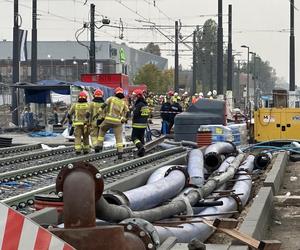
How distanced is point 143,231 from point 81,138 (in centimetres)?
1313

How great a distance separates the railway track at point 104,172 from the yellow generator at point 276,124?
194 inches

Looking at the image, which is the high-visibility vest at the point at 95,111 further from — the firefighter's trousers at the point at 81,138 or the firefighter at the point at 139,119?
the firefighter at the point at 139,119

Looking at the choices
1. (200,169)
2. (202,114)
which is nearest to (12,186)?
(200,169)

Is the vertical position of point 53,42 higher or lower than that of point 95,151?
higher

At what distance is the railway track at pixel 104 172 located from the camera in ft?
32.4

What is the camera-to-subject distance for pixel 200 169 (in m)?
13.3

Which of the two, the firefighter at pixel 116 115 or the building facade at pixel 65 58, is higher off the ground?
the building facade at pixel 65 58

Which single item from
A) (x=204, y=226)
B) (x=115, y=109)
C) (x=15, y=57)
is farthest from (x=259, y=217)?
(x=15, y=57)

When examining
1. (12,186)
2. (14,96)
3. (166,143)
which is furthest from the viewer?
(14,96)

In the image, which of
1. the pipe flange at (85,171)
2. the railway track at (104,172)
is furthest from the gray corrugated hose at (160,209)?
the railway track at (104,172)

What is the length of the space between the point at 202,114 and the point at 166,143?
3333 mm

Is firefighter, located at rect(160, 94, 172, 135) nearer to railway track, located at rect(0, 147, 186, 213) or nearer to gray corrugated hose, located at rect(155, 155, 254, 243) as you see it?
railway track, located at rect(0, 147, 186, 213)

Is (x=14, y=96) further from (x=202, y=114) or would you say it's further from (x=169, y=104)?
(x=202, y=114)

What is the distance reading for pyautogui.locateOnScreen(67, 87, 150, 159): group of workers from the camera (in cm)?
1739
